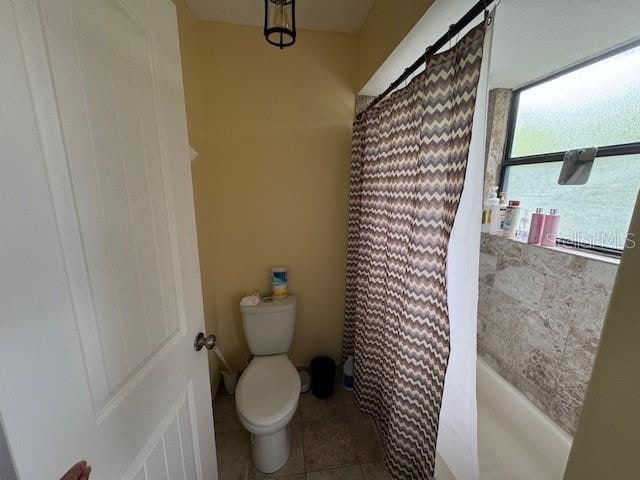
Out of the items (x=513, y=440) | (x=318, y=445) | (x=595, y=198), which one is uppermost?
(x=595, y=198)

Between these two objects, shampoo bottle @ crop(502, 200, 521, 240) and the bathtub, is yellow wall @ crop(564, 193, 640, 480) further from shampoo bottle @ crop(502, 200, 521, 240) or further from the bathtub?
shampoo bottle @ crop(502, 200, 521, 240)

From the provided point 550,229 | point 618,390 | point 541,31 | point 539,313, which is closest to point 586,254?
point 550,229

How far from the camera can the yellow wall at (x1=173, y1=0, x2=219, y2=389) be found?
1.34 metres

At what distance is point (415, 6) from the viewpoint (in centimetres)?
99

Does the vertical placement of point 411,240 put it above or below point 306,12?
below

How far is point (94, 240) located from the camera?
509 mm

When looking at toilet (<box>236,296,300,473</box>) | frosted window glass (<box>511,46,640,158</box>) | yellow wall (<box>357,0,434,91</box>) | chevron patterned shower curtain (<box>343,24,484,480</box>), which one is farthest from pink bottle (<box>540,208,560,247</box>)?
toilet (<box>236,296,300,473</box>)

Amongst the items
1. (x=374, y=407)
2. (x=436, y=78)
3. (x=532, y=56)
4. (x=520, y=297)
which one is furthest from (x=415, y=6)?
(x=374, y=407)

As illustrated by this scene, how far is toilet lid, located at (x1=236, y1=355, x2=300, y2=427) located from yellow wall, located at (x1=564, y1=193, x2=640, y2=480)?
1184 mm

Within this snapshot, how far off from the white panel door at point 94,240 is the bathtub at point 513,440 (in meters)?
1.24

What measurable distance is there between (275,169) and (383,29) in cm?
97

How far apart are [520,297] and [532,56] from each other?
1.15 meters

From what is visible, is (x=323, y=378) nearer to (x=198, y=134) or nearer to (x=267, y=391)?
(x=267, y=391)

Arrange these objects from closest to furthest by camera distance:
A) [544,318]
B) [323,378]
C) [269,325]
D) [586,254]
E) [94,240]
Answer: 1. [94,240]
2. [586,254]
3. [544,318]
4. [269,325]
5. [323,378]
